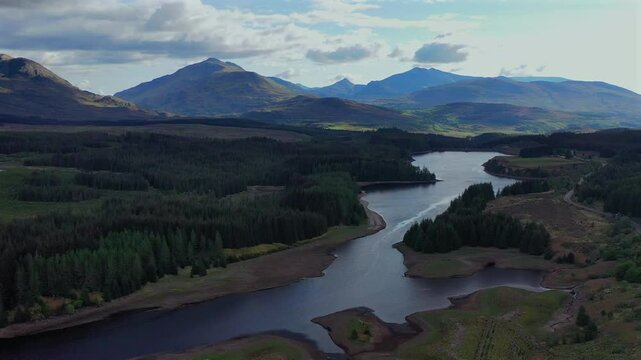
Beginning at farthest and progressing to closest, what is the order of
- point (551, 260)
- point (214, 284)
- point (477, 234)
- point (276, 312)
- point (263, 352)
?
point (477, 234) → point (551, 260) → point (214, 284) → point (276, 312) → point (263, 352)

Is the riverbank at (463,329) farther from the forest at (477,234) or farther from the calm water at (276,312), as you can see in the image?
the forest at (477,234)

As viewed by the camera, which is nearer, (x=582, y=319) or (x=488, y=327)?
(x=582, y=319)

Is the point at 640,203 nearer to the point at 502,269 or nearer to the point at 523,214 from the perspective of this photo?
the point at 523,214

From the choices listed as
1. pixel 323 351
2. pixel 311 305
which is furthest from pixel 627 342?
pixel 311 305

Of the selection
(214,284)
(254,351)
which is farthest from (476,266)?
(254,351)

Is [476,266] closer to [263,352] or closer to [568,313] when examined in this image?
[568,313]

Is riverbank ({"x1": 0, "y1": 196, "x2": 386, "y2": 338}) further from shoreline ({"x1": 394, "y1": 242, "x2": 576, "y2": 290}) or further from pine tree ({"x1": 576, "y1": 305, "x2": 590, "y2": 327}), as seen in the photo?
pine tree ({"x1": 576, "y1": 305, "x2": 590, "y2": 327})
